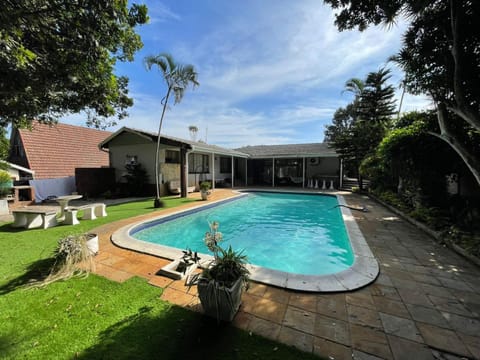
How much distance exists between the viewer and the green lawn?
1719 mm

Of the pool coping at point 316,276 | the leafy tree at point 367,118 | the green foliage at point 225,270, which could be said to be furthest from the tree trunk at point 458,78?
the leafy tree at point 367,118

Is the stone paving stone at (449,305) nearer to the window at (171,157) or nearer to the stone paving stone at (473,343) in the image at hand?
the stone paving stone at (473,343)

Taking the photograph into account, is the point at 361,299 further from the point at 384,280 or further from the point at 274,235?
the point at 274,235

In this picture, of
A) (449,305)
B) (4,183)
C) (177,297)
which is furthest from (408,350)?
(4,183)

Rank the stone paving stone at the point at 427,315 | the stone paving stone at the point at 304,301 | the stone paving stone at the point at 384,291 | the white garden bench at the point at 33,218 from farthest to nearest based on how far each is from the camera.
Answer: the white garden bench at the point at 33,218
the stone paving stone at the point at 384,291
the stone paving stone at the point at 304,301
the stone paving stone at the point at 427,315

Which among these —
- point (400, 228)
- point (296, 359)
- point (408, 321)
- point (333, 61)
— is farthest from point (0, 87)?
point (400, 228)

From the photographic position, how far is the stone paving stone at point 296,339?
5.76 feet

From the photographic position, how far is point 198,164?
14211 millimetres

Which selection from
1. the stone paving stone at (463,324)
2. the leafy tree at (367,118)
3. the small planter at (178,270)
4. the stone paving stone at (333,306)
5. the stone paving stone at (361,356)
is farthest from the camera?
the leafy tree at (367,118)

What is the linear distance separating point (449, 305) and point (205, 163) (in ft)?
45.1

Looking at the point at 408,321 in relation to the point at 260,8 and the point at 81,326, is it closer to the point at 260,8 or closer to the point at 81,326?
the point at 81,326

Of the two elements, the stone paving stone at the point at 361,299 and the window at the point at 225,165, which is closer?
the stone paving stone at the point at 361,299

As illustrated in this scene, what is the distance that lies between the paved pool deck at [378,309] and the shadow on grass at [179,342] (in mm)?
136

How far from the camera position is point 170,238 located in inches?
230
